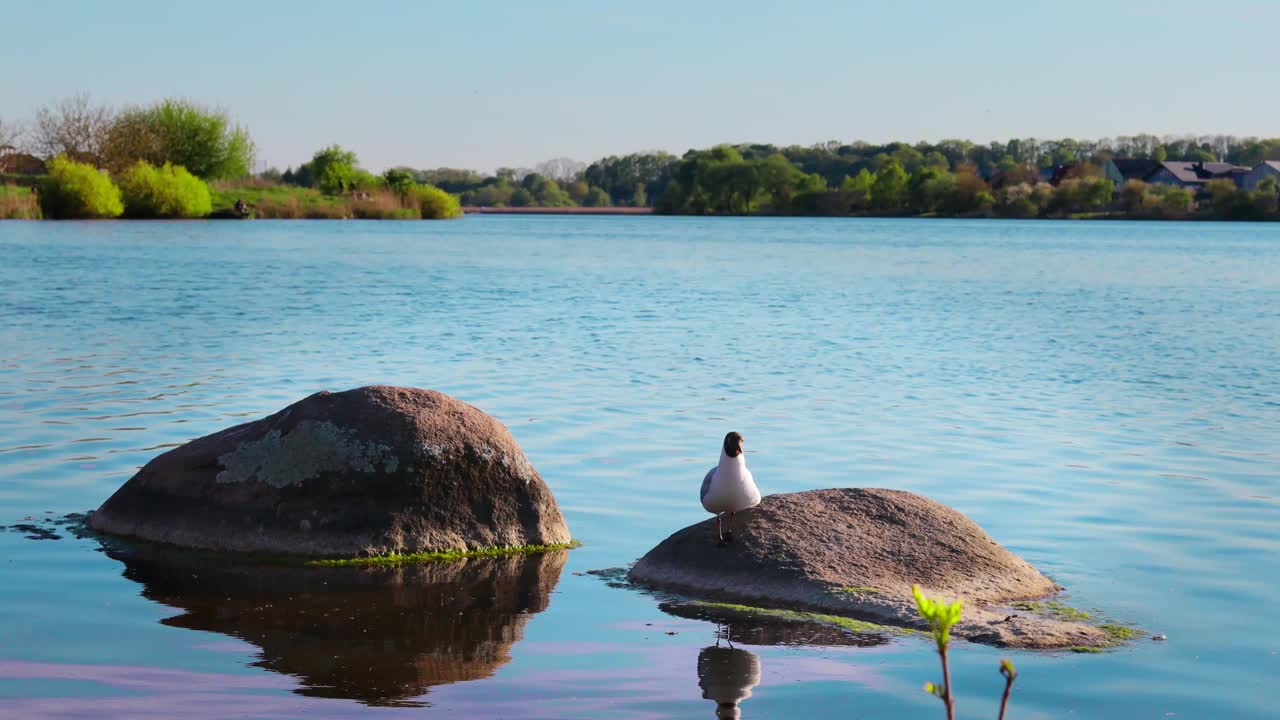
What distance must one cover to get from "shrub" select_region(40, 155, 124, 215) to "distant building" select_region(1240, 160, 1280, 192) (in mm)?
126451

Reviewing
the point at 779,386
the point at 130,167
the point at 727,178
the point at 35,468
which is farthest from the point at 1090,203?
the point at 35,468

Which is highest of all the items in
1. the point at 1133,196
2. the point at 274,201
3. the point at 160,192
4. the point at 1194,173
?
the point at 1194,173

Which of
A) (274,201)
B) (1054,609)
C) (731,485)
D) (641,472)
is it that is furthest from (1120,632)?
(274,201)

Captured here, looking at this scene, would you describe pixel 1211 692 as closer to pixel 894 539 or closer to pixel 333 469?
pixel 894 539

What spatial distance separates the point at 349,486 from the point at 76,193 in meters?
87.1

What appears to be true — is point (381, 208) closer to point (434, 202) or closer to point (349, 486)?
point (434, 202)

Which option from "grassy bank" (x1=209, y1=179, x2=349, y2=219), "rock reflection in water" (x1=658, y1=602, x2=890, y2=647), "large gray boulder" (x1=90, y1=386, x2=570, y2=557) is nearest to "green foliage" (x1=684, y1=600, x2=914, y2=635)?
"rock reflection in water" (x1=658, y1=602, x2=890, y2=647)

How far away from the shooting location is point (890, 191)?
18162 centimetres

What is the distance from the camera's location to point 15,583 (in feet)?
28.6

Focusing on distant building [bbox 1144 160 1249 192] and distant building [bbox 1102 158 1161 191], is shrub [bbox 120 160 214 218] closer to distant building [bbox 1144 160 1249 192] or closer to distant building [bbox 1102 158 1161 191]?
distant building [bbox 1144 160 1249 192]

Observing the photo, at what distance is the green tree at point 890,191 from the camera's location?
180875 mm

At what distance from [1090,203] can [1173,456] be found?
151 meters

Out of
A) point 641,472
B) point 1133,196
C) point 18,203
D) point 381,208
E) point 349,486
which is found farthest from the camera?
point 1133,196

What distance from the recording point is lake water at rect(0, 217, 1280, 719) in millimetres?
6965
